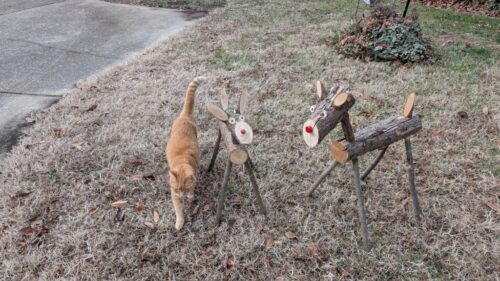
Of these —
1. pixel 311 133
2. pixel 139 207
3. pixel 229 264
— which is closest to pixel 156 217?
pixel 139 207

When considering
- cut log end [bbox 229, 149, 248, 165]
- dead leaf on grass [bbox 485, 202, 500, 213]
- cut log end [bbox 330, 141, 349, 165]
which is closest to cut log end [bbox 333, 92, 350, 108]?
cut log end [bbox 330, 141, 349, 165]

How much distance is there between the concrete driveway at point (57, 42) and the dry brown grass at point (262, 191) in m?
0.43

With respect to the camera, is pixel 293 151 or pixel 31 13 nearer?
pixel 293 151

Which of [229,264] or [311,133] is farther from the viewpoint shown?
[229,264]

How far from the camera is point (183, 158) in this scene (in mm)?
2574

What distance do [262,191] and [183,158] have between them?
28.8 inches

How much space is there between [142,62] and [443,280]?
4.58 metres

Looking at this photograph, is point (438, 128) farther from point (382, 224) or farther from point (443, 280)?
point (443, 280)

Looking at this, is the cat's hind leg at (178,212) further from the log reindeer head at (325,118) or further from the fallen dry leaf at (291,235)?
the log reindeer head at (325,118)

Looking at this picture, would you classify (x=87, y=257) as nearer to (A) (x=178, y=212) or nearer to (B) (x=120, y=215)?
(B) (x=120, y=215)

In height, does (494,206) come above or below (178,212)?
below

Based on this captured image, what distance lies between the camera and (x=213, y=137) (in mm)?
3537

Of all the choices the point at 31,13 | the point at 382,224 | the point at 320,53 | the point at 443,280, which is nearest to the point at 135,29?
the point at 31,13

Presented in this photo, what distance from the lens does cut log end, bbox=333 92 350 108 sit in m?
1.82
